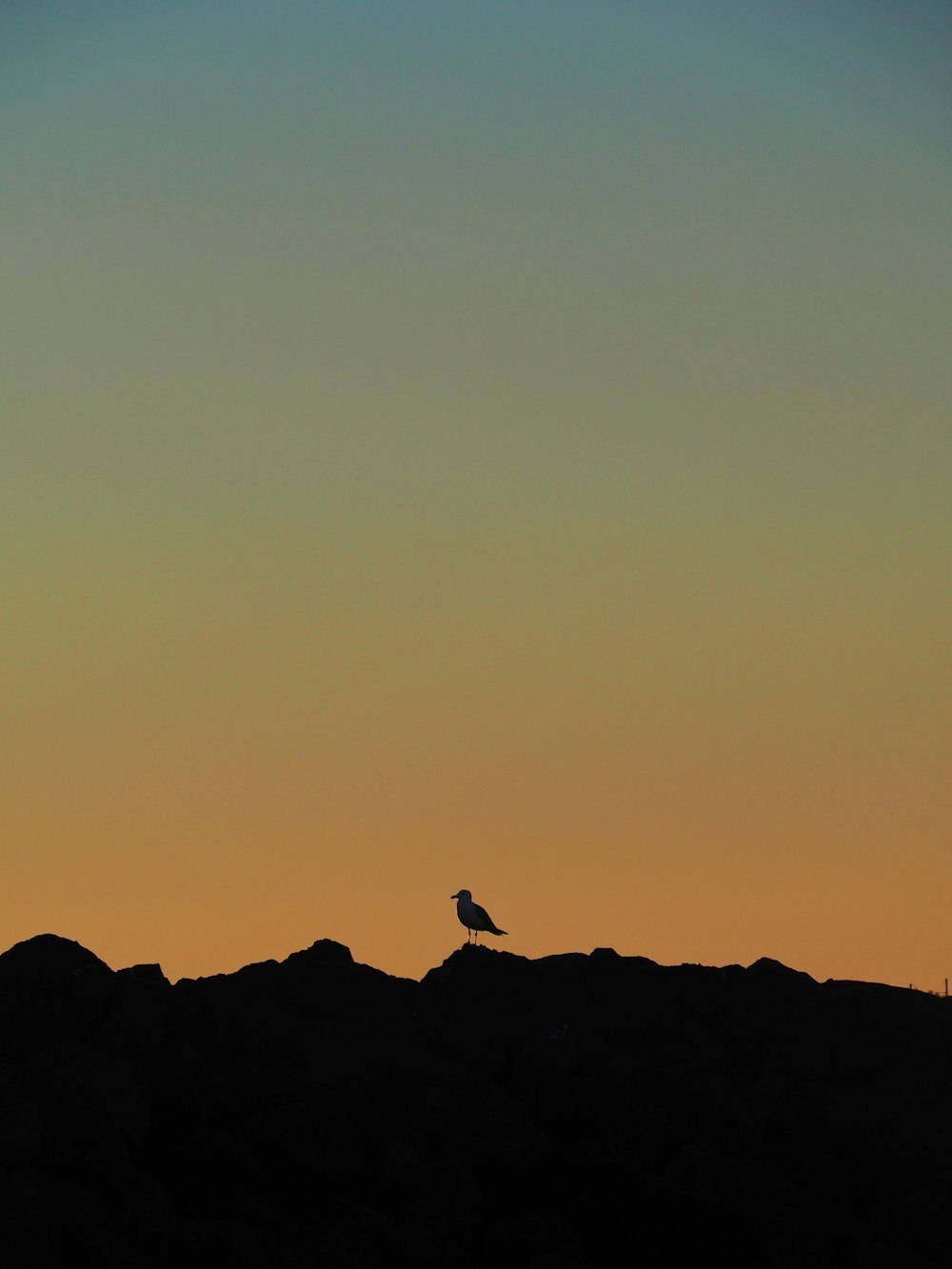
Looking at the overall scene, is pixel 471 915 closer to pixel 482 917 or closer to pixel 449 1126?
pixel 482 917

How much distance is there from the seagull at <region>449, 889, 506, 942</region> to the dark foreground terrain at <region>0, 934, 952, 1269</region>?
6.83 m

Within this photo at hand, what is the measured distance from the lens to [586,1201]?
92.0ft

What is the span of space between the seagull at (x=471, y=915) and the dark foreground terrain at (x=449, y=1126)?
22.4 ft

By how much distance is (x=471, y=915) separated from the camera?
40.5m

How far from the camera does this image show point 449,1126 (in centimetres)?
2900

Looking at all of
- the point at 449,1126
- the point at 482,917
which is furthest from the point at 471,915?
the point at 449,1126

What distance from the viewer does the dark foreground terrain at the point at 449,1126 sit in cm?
Result: 2694

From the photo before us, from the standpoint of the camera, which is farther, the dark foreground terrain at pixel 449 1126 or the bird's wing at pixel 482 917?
the bird's wing at pixel 482 917

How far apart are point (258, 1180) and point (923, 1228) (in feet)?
26.3

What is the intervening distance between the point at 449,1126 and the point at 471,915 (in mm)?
11600

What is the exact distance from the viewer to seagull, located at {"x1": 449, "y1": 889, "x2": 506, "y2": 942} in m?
40.6

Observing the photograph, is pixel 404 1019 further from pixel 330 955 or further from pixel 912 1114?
pixel 912 1114

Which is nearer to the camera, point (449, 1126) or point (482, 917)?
point (449, 1126)

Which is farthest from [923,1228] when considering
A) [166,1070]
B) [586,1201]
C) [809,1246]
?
[166,1070]
